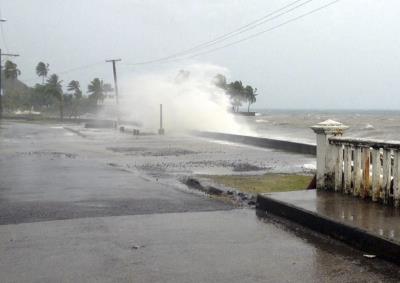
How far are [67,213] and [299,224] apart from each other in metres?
3.26

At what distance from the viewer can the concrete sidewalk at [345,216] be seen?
5125 mm

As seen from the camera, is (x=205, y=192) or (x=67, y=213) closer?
(x=67, y=213)

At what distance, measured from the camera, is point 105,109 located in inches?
4459

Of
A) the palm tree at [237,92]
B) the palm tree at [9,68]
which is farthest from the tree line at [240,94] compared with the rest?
the palm tree at [9,68]

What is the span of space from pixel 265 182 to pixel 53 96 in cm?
11329

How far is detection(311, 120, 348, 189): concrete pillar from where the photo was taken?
7953 mm

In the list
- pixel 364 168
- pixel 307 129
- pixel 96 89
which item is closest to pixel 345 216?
pixel 364 168

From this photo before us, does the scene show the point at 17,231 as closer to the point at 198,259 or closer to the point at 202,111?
the point at 198,259

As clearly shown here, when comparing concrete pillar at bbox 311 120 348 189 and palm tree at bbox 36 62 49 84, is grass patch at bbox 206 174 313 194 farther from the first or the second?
palm tree at bbox 36 62 49 84

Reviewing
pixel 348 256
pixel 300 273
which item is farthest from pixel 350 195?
pixel 300 273

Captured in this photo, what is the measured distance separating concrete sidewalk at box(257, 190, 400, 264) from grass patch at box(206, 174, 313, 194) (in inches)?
72.5

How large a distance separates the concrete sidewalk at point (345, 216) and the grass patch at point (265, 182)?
184cm

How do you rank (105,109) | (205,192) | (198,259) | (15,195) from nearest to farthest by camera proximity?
1. (198,259)
2. (15,195)
3. (205,192)
4. (105,109)

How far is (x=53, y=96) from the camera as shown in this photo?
4646 inches
